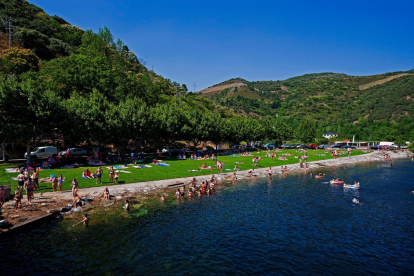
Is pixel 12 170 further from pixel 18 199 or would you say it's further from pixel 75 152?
pixel 75 152

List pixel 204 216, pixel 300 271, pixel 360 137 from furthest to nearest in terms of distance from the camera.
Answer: pixel 360 137
pixel 204 216
pixel 300 271

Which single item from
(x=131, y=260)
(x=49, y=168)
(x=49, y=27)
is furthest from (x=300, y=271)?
(x=49, y=27)

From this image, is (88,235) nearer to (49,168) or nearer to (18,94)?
(49,168)

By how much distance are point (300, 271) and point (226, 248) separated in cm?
484

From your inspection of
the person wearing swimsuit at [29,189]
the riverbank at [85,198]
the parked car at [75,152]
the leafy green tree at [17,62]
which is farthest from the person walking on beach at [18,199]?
the leafy green tree at [17,62]

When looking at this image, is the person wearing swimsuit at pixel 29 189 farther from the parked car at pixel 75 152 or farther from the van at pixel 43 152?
Answer: the parked car at pixel 75 152

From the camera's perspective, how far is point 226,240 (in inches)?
741

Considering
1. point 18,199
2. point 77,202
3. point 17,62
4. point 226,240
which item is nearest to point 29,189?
point 18,199

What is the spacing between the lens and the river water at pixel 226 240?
1502cm

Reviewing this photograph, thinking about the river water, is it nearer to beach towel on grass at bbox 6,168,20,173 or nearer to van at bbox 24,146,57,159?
beach towel on grass at bbox 6,168,20,173

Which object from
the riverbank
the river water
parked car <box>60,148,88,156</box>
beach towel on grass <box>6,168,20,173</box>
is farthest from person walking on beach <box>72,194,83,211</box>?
parked car <box>60,148,88,156</box>

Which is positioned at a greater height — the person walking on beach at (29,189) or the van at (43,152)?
the van at (43,152)

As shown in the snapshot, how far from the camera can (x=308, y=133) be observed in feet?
346

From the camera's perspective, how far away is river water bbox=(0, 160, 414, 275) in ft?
49.3
